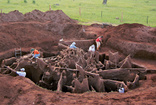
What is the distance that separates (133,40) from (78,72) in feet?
20.8

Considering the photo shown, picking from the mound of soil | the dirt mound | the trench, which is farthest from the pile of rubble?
the dirt mound

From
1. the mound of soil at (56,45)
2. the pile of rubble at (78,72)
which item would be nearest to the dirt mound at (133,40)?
the mound of soil at (56,45)

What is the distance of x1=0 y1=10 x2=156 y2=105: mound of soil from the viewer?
8289 millimetres

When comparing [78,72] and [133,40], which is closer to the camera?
[78,72]

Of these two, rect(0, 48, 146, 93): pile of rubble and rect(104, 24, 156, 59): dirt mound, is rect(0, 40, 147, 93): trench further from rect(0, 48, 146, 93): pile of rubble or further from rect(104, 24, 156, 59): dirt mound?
rect(104, 24, 156, 59): dirt mound

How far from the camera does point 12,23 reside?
58.9ft

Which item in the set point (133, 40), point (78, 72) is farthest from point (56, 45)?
point (133, 40)

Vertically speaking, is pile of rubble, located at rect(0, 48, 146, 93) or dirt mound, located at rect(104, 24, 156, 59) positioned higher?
dirt mound, located at rect(104, 24, 156, 59)

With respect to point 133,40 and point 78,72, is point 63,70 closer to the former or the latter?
point 78,72

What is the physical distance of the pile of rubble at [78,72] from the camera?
10617mm

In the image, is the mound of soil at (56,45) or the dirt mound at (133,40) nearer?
the mound of soil at (56,45)

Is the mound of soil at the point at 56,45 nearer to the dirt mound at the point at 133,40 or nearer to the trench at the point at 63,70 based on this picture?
the dirt mound at the point at 133,40

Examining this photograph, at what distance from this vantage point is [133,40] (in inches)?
602

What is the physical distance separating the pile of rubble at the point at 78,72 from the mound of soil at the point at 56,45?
87 cm
